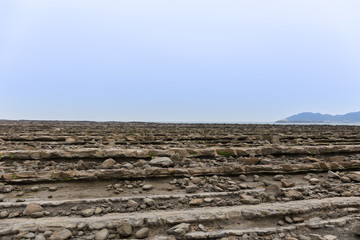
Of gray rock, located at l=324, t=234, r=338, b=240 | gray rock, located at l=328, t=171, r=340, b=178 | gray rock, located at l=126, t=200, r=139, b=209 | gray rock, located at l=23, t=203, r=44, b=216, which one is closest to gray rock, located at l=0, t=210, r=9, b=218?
gray rock, located at l=23, t=203, r=44, b=216

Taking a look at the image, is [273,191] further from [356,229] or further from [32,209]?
[32,209]

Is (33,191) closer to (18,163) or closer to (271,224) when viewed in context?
(18,163)

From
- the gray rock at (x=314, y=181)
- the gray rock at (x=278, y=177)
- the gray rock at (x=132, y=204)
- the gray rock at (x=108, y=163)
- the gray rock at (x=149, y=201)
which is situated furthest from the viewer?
the gray rock at (x=108, y=163)

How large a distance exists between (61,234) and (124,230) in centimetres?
100

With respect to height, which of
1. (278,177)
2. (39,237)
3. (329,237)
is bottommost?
(329,237)

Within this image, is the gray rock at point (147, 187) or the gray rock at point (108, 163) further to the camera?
the gray rock at point (108, 163)

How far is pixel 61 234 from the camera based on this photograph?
3498mm

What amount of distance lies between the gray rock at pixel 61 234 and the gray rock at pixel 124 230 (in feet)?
2.56

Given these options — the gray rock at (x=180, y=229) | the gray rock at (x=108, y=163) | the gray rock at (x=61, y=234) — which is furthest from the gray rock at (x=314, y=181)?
the gray rock at (x=61, y=234)

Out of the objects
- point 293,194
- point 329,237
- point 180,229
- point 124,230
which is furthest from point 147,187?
point 329,237

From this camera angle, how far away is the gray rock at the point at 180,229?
143 inches

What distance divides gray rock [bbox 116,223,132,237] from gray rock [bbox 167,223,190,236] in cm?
67

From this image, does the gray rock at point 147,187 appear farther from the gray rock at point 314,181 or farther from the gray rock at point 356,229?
the gray rock at point 314,181

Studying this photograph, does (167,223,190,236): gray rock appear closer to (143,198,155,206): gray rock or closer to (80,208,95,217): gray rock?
(143,198,155,206): gray rock
